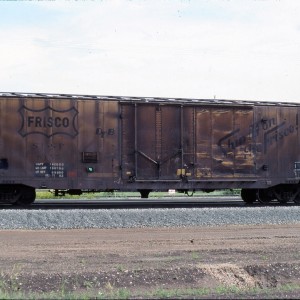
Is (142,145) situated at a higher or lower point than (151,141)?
lower

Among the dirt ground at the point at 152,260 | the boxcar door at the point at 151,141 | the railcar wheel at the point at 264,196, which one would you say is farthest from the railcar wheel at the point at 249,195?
the dirt ground at the point at 152,260

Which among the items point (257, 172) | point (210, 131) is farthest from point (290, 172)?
point (210, 131)

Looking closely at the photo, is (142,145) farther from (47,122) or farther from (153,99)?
(47,122)

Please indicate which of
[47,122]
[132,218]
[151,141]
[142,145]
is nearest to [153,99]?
[151,141]

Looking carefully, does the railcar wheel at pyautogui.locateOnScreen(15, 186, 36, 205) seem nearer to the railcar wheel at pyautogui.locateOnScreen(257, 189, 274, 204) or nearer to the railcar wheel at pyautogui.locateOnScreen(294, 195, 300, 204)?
the railcar wheel at pyautogui.locateOnScreen(257, 189, 274, 204)

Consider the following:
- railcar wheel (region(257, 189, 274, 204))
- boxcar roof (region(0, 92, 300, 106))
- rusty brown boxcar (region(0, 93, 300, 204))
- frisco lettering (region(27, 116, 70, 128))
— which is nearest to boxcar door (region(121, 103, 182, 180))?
rusty brown boxcar (region(0, 93, 300, 204))

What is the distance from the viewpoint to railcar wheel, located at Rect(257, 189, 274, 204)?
20.0 meters

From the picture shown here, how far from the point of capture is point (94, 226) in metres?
14.3

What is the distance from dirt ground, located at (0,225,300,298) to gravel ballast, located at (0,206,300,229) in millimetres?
492

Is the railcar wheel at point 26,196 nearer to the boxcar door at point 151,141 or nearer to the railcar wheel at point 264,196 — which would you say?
the boxcar door at point 151,141

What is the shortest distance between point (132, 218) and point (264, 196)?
7149mm

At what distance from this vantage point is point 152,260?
10570 millimetres

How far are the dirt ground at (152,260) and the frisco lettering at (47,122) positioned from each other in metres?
4.93

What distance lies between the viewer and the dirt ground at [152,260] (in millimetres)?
9102
